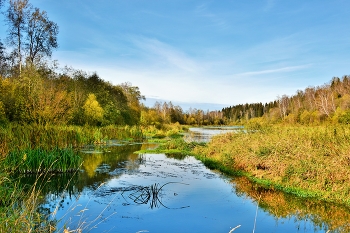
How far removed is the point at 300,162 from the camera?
9.34m

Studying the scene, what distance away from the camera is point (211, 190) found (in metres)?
9.29

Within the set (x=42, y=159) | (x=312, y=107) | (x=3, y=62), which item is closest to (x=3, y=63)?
(x=3, y=62)

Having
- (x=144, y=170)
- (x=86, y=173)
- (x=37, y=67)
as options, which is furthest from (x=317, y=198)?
(x=37, y=67)

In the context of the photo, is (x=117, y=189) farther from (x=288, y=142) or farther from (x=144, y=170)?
(x=288, y=142)

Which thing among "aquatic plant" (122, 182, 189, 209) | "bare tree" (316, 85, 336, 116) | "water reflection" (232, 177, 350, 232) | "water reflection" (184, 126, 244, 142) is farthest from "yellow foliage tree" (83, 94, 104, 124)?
"bare tree" (316, 85, 336, 116)

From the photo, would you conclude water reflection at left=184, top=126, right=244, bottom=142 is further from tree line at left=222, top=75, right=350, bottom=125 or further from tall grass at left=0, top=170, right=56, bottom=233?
tall grass at left=0, top=170, right=56, bottom=233

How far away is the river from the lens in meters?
6.11

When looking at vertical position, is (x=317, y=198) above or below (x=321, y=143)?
below

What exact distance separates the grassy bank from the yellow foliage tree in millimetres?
15654

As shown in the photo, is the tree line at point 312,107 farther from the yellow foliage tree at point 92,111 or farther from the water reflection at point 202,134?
the yellow foliage tree at point 92,111

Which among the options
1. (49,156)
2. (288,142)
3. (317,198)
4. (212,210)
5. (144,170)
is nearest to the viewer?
(212,210)

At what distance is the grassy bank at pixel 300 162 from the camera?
27.3 ft

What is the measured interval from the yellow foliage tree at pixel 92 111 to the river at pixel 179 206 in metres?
14.7

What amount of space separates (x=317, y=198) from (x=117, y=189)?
5.87 meters
